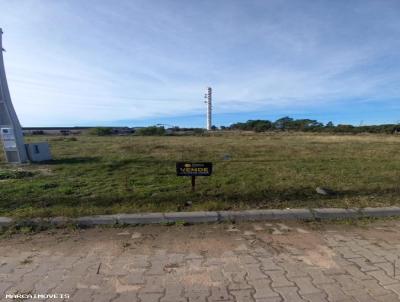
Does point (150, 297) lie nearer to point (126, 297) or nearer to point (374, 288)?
point (126, 297)

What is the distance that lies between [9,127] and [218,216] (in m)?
10.3

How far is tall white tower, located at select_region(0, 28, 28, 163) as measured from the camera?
11859 mm

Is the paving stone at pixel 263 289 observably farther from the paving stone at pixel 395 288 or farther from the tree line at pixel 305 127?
the tree line at pixel 305 127

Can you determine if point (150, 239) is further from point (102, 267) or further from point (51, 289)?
point (51, 289)

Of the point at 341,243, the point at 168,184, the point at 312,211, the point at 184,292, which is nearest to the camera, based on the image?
the point at 184,292

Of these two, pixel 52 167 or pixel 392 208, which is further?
pixel 52 167

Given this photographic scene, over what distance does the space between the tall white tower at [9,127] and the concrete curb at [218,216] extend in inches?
325

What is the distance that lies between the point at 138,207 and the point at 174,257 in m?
1.96

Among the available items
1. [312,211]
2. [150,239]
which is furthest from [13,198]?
[312,211]

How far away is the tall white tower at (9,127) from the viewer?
11.9m

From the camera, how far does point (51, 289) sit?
10.4ft

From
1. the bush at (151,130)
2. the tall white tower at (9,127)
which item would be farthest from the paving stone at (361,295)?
the bush at (151,130)

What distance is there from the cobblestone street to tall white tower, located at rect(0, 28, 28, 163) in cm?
893

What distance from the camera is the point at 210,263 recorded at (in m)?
3.71
